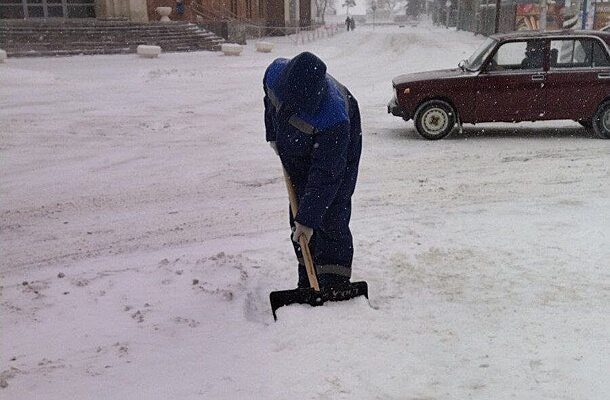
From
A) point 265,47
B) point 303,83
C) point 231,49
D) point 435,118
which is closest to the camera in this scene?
point 303,83

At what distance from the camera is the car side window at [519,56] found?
920cm

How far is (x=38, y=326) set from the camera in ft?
12.5

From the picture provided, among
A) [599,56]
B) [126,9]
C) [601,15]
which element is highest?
[126,9]

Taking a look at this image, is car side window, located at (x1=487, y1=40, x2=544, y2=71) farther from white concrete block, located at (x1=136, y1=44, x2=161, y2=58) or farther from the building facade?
the building facade

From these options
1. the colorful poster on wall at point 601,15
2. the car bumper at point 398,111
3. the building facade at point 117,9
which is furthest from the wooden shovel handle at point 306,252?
the building facade at point 117,9

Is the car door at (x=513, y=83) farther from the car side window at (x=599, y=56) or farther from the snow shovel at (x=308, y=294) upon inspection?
the snow shovel at (x=308, y=294)

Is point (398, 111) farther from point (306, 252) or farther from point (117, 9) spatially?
point (117, 9)

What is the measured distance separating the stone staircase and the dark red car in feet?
58.3

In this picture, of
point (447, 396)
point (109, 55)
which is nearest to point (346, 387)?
point (447, 396)

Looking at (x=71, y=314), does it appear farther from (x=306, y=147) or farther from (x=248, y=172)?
(x=248, y=172)

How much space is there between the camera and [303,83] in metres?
3.25

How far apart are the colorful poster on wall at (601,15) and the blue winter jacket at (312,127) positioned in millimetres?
23600

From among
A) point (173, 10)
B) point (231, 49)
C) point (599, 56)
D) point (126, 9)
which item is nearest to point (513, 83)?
point (599, 56)

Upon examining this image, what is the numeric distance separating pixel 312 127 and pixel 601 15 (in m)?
24.2
